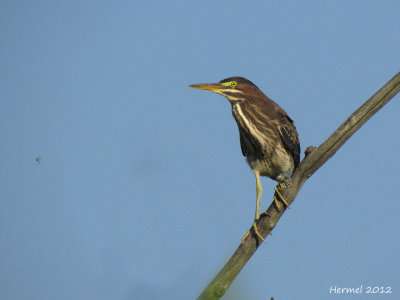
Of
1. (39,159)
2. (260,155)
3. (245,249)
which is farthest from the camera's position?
(260,155)

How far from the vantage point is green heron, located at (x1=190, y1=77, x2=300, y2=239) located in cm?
597

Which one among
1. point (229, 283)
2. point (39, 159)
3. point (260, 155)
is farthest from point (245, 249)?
point (39, 159)

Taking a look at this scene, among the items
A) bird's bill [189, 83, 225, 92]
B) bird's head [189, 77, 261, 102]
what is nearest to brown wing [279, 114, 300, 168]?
bird's head [189, 77, 261, 102]

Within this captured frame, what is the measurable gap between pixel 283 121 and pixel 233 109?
67 centimetres

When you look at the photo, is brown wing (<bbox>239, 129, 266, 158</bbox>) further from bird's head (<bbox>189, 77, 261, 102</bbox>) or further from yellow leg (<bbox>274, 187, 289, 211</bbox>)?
yellow leg (<bbox>274, 187, 289, 211</bbox>)

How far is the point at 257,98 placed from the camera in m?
6.13

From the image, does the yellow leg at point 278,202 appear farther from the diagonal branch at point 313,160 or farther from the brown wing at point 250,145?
the brown wing at point 250,145

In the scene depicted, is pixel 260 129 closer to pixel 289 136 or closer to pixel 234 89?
pixel 289 136

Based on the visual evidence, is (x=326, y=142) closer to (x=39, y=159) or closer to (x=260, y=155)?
(x=260, y=155)

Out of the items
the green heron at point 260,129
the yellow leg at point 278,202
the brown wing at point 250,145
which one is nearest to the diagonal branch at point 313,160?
the yellow leg at point 278,202

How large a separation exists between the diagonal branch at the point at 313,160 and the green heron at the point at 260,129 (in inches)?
64.7

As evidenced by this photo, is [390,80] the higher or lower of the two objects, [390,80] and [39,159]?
the higher

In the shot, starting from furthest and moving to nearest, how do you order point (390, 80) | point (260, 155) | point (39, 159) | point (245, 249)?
point (260, 155)
point (39, 159)
point (245, 249)
point (390, 80)

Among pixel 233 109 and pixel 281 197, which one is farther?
pixel 233 109
